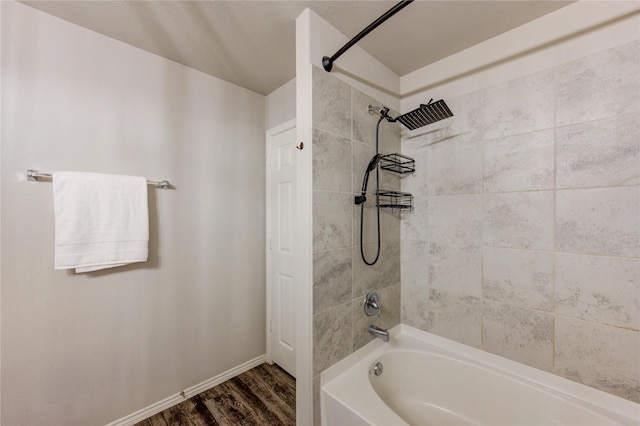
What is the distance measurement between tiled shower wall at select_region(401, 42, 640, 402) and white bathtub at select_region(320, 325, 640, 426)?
0.23ft

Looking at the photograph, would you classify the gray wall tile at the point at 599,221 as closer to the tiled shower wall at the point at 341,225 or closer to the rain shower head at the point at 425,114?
the rain shower head at the point at 425,114

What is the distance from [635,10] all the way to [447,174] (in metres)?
1.02

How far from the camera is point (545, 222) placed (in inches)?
51.7

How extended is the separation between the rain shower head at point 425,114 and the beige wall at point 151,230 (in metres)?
1.32

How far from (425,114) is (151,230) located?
1.95 m

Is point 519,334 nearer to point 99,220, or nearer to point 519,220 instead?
point 519,220

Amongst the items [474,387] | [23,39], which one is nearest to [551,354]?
[474,387]

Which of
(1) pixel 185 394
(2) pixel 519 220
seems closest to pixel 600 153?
(2) pixel 519 220

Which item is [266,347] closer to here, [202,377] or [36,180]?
[202,377]

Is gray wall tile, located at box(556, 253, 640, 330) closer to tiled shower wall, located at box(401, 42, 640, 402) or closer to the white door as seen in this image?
tiled shower wall, located at box(401, 42, 640, 402)

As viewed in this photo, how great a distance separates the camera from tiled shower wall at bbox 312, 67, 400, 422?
1.30 metres

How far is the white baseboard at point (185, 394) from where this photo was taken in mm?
1602

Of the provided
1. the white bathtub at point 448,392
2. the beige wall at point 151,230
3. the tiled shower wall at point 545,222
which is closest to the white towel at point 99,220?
the beige wall at point 151,230

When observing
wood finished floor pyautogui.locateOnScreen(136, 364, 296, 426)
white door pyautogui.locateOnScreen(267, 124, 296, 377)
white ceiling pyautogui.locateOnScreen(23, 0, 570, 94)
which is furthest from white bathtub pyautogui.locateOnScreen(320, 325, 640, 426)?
white ceiling pyautogui.locateOnScreen(23, 0, 570, 94)
